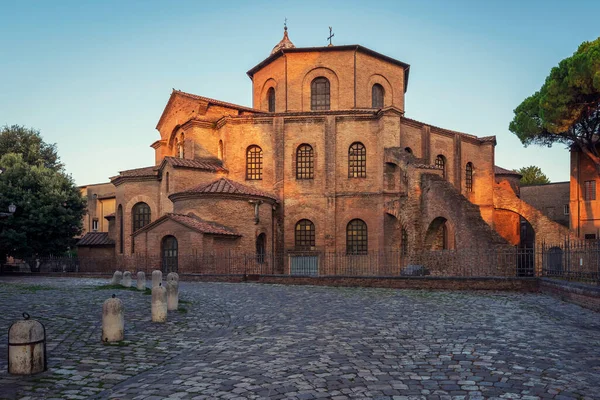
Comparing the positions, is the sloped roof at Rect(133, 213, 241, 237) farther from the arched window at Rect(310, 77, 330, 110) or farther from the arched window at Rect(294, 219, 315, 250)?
the arched window at Rect(310, 77, 330, 110)

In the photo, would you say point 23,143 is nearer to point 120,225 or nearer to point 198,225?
point 120,225

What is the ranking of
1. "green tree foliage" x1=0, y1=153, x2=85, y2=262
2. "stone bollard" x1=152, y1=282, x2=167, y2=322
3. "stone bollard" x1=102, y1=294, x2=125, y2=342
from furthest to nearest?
1. "green tree foliage" x1=0, y1=153, x2=85, y2=262
2. "stone bollard" x1=152, y1=282, x2=167, y2=322
3. "stone bollard" x1=102, y1=294, x2=125, y2=342

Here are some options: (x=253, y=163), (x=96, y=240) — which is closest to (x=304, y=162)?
(x=253, y=163)

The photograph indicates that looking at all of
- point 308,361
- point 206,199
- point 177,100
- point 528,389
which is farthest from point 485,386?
point 177,100

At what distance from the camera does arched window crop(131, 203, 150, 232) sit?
2909 centimetres

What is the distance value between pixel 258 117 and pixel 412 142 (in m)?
8.74

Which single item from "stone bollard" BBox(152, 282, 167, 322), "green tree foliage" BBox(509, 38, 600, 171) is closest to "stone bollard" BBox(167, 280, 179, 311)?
"stone bollard" BBox(152, 282, 167, 322)

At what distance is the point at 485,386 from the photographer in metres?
5.04

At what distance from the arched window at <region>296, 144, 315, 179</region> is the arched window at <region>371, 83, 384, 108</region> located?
548cm

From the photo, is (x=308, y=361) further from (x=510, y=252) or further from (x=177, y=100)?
(x=177, y=100)

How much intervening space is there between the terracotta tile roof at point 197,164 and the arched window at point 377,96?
393 inches

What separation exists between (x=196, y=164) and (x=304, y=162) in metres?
5.90

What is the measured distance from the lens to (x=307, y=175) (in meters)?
28.0

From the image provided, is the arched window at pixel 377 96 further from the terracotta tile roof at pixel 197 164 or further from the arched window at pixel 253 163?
the terracotta tile roof at pixel 197 164
